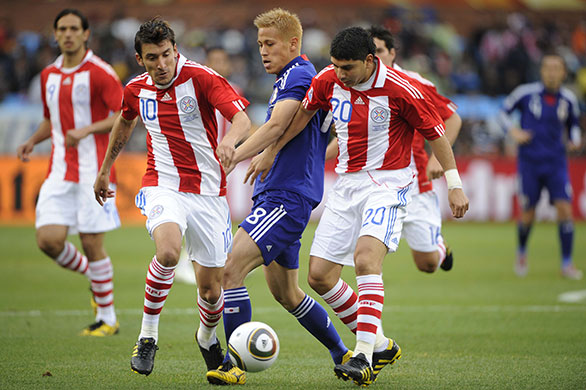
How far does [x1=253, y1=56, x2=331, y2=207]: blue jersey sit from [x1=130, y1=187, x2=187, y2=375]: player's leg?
2.02 feet

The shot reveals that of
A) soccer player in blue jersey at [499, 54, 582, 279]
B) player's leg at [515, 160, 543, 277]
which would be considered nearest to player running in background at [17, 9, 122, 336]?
soccer player in blue jersey at [499, 54, 582, 279]

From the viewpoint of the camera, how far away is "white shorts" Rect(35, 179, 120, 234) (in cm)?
721

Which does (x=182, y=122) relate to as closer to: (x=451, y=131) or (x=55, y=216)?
(x=55, y=216)

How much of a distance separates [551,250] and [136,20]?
14.6 metres

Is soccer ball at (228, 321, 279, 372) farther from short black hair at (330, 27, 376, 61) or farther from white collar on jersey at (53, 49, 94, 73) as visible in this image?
white collar on jersey at (53, 49, 94, 73)

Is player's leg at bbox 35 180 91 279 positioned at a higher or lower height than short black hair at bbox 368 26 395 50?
lower

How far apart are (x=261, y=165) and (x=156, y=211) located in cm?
72

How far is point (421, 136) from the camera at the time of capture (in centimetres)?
735

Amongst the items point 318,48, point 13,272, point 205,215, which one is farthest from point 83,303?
point 318,48

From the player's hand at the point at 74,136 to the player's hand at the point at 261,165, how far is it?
226cm

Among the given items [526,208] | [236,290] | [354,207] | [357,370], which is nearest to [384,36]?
[354,207]

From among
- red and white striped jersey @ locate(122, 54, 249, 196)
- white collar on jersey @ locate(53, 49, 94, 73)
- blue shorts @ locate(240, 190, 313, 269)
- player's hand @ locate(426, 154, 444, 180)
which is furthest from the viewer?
white collar on jersey @ locate(53, 49, 94, 73)

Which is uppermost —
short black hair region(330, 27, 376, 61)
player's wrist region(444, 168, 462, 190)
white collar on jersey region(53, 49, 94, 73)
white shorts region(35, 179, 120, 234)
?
short black hair region(330, 27, 376, 61)

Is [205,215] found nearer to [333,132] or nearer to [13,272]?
[333,132]
